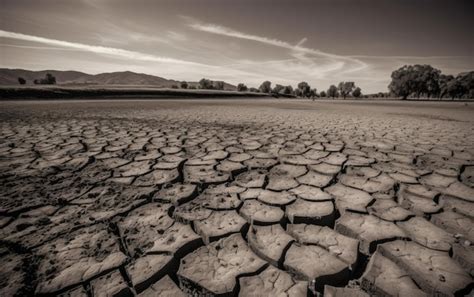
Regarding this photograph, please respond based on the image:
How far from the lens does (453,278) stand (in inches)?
35.2

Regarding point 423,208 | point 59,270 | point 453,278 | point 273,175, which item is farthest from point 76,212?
point 423,208

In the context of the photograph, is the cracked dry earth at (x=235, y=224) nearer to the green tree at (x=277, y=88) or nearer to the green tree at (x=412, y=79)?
the green tree at (x=412, y=79)

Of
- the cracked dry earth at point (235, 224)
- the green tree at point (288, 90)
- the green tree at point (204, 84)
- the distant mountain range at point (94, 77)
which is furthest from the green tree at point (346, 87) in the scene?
the distant mountain range at point (94, 77)

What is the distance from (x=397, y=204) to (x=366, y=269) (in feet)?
2.49

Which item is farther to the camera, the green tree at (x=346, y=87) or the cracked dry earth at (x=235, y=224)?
the green tree at (x=346, y=87)

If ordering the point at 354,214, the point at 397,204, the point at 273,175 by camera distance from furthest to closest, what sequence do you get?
the point at 273,175 < the point at 397,204 < the point at 354,214

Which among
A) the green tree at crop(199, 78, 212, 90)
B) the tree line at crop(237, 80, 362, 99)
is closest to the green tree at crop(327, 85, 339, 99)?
the tree line at crop(237, 80, 362, 99)

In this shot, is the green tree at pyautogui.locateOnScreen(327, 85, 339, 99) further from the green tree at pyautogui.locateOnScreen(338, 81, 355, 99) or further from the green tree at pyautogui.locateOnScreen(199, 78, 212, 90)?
the green tree at pyautogui.locateOnScreen(199, 78, 212, 90)

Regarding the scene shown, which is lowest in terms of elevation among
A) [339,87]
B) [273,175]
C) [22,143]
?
[22,143]

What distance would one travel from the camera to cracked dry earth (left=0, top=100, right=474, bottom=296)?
0.89 m

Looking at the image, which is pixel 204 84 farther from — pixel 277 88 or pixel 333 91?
pixel 333 91

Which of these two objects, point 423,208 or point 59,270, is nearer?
point 59,270

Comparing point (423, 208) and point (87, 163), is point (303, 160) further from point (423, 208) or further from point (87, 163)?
point (87, 163)

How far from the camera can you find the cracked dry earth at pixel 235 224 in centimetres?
89
